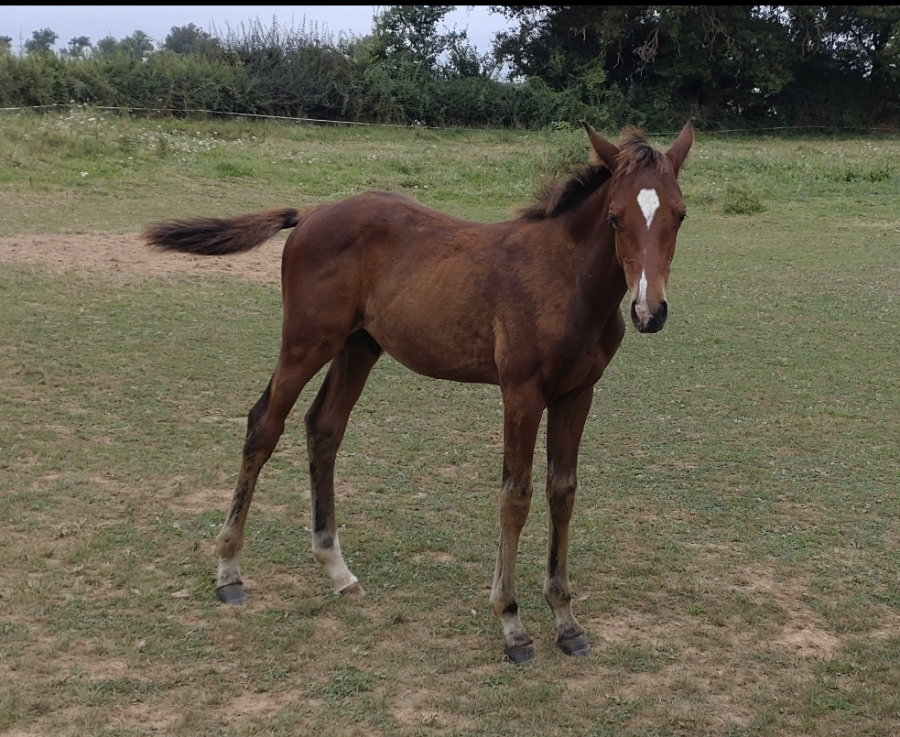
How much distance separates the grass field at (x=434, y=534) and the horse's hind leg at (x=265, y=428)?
0.83ft

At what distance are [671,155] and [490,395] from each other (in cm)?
436

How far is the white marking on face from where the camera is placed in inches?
147

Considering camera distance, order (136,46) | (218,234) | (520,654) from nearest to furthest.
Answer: (520,654) → (218,234) → (136,46)

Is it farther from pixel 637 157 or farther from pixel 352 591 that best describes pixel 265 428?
pixel 637 157

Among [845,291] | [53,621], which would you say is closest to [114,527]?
[53,621]

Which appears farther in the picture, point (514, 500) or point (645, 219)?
point (514, 500)

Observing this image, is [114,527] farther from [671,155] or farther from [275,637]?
[671,155]

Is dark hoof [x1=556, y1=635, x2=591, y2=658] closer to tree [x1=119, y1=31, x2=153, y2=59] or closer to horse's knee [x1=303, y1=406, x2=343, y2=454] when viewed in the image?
horse's knee [x1=303, y1=406, x2=343, y2=454]

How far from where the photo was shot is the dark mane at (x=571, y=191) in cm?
422

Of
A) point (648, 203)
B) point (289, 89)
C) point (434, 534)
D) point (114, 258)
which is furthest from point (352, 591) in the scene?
point (289, 89)

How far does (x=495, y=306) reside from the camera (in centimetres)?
432

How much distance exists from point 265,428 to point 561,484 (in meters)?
1.59

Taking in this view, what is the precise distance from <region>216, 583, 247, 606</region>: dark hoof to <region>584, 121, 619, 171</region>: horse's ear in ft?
8.96

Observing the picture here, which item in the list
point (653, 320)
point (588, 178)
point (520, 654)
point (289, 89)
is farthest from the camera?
point (289, 89)
